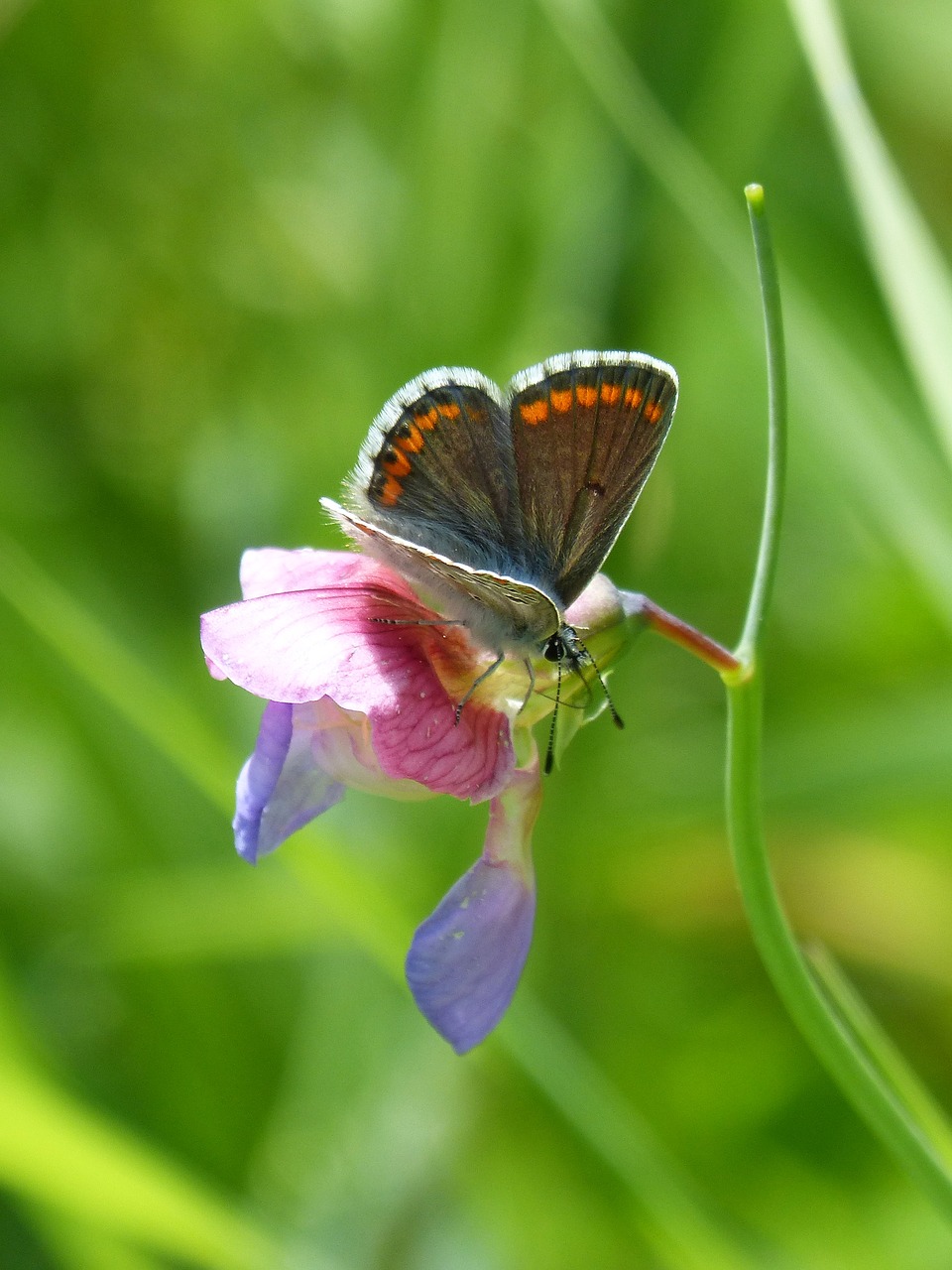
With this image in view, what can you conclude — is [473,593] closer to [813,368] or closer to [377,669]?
[377,669]

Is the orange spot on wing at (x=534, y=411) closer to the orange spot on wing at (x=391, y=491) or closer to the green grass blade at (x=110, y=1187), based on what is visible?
the orange spot on wing at (x=391, y=491)

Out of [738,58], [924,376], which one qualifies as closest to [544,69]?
[738,58]

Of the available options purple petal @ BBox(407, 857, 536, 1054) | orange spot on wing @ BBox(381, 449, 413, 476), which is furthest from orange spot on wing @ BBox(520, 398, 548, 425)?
purple petal @ BBox(407, 857, 536, 1054)

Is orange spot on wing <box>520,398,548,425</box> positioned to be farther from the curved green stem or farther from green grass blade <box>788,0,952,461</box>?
green grass blade <box>788,0,952,461</box>

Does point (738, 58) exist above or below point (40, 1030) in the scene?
above

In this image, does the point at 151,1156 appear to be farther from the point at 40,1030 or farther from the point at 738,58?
the point at 738,58

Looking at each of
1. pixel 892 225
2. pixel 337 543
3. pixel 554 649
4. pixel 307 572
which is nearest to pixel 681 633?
pixel 554 649

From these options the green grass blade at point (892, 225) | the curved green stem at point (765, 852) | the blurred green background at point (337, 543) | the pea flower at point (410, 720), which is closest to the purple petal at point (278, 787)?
the pea flower at point (410, 720)
